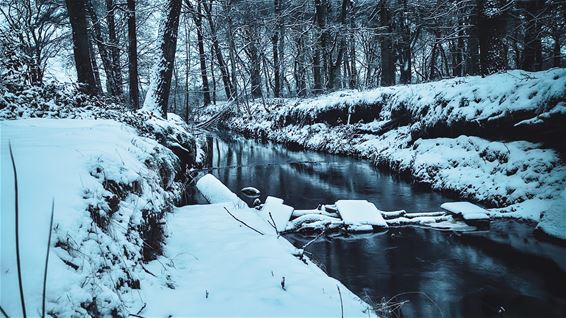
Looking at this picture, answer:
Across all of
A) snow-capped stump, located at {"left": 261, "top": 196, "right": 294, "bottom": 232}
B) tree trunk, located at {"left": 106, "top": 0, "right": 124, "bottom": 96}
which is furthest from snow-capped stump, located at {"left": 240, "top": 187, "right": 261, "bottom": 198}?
tree trunk, located at {"left": 106, "top": 0, "right": 124, "bottom": 96}

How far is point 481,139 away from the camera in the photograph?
871 centimetres

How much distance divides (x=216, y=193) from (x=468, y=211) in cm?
512

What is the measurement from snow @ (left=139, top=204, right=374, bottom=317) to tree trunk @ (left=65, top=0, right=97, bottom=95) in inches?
224

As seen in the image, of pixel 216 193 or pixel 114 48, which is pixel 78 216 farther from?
pixel 114 48

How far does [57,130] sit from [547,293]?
652 cm

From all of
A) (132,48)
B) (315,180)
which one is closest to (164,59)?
(132,48)

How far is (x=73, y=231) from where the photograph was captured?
2420mm

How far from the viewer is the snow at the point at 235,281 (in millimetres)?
2877

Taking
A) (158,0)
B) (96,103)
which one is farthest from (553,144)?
(158,0)

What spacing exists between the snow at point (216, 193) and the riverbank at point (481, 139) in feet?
17.1

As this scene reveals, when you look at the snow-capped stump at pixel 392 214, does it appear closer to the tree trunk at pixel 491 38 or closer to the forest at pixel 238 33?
the forest at pixel 238 33

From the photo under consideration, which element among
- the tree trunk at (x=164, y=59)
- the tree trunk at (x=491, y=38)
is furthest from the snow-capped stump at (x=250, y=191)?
the tree trunk at (x=491, y=38)

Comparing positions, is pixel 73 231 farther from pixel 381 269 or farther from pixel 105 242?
pixel 381 269

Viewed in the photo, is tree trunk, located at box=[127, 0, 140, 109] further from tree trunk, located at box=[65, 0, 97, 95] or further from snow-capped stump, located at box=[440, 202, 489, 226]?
snow-capped stump, located at box=[440, 202, 489, 226]
